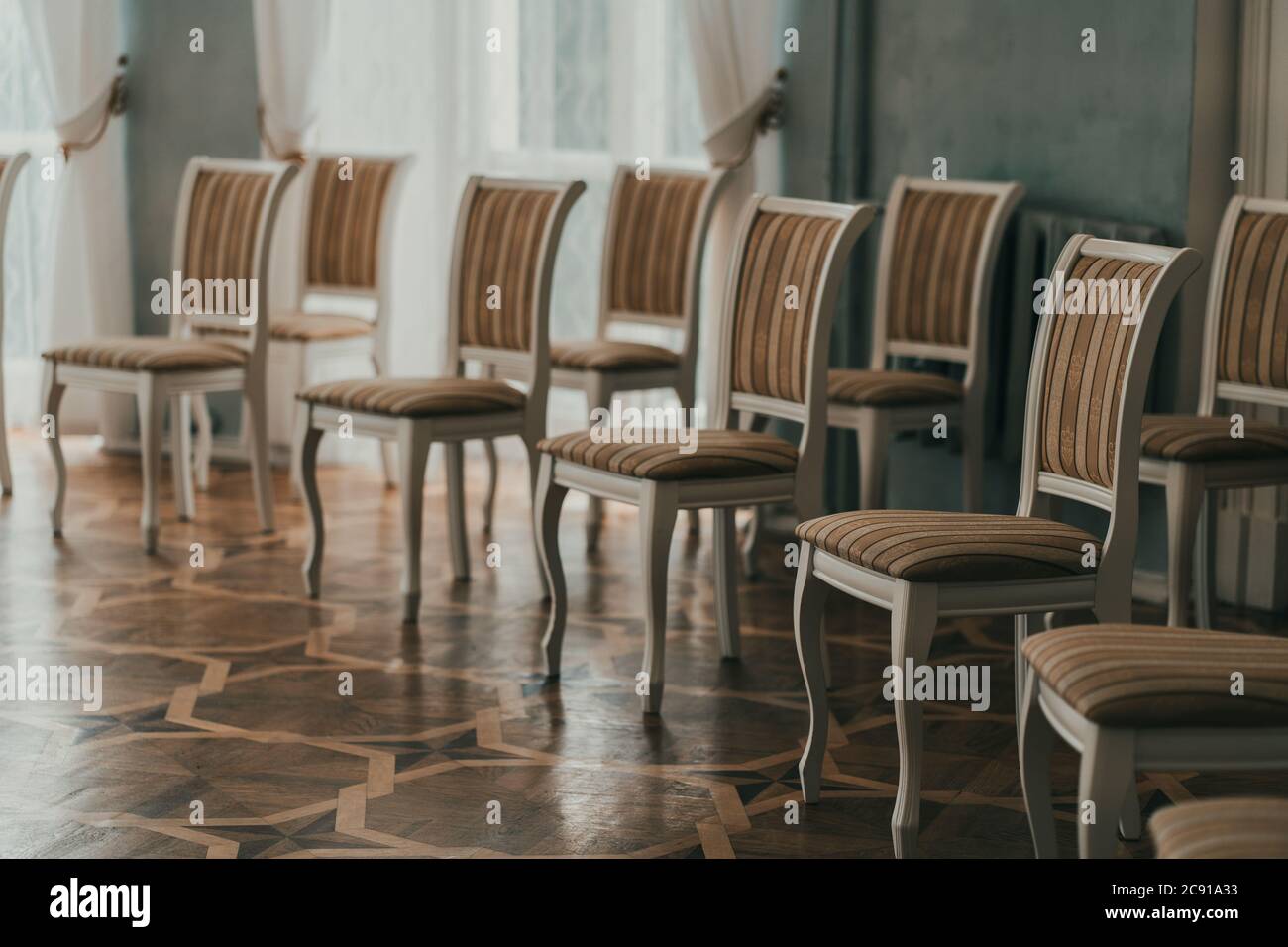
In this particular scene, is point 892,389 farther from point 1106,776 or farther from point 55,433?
point 55,433

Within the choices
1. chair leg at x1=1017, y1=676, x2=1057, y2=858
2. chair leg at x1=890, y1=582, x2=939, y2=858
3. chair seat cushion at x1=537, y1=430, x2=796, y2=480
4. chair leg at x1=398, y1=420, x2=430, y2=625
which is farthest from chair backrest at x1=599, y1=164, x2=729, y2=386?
chair leg at x1=1017, y1=676, x2=1057, y2=858

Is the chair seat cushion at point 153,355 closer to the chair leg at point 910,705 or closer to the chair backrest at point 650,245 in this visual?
the chair backrest at point 650,245

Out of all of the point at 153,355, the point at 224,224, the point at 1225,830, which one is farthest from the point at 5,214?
the point at 1225,830

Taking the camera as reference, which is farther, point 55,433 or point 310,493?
point 55,433

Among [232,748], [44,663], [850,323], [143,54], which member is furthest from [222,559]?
[143,54]

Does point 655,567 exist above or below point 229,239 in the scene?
below

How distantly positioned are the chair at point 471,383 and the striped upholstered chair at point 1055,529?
1516 millimetres

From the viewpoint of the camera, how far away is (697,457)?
338cm

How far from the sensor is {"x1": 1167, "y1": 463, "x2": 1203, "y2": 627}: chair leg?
352 cm

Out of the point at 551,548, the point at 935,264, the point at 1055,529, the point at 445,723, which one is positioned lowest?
the point at 445,723

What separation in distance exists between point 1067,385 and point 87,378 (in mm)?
3175

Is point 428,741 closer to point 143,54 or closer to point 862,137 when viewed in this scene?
point 862,137

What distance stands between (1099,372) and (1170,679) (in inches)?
29.1

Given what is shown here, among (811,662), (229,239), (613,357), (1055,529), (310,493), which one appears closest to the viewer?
(1055,529)
